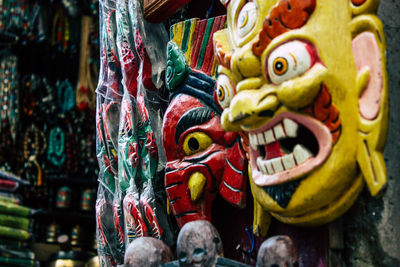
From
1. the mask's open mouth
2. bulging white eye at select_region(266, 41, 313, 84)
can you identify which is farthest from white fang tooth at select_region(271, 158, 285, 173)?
bulging white eye at select_region(266, 41, 313, 84)

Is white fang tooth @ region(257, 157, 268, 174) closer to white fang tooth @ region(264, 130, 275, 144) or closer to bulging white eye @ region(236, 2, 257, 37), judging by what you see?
white fang tooth @ region(264, 130, 275, 144)

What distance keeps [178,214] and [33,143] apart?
343 centimetres

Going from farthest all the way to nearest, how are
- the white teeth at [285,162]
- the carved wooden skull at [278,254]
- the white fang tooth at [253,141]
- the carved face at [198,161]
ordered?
the carved face at [198,161] < the white fang tooth at [253,141] < the white teeth at [285,162] < the carved wooden skull at [278,254]

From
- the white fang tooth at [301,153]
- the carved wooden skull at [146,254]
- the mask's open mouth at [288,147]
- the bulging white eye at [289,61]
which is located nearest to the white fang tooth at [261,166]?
the mask's open mouth at [288,147]

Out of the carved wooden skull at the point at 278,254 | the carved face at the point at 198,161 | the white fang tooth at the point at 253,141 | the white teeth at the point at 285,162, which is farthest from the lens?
the carved face at the point at 198,161

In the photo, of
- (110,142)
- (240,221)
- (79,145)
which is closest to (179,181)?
(240,221)

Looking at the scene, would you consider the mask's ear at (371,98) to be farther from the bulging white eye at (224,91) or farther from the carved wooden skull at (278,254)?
the bulging white eye at (224,91)

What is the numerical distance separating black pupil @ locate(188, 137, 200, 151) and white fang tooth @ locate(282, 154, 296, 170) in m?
0.40

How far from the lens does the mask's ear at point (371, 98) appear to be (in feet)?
4.20

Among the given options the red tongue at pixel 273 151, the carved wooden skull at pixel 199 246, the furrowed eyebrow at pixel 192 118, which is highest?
the furrowed eyebrow at pixel 192 118

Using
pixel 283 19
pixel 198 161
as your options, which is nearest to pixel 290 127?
pixel 283 19

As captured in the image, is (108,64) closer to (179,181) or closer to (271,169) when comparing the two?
(179,181)

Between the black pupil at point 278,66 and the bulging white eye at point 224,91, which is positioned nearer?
the black pupil at point 278,66

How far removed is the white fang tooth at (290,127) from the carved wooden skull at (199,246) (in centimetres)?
28
